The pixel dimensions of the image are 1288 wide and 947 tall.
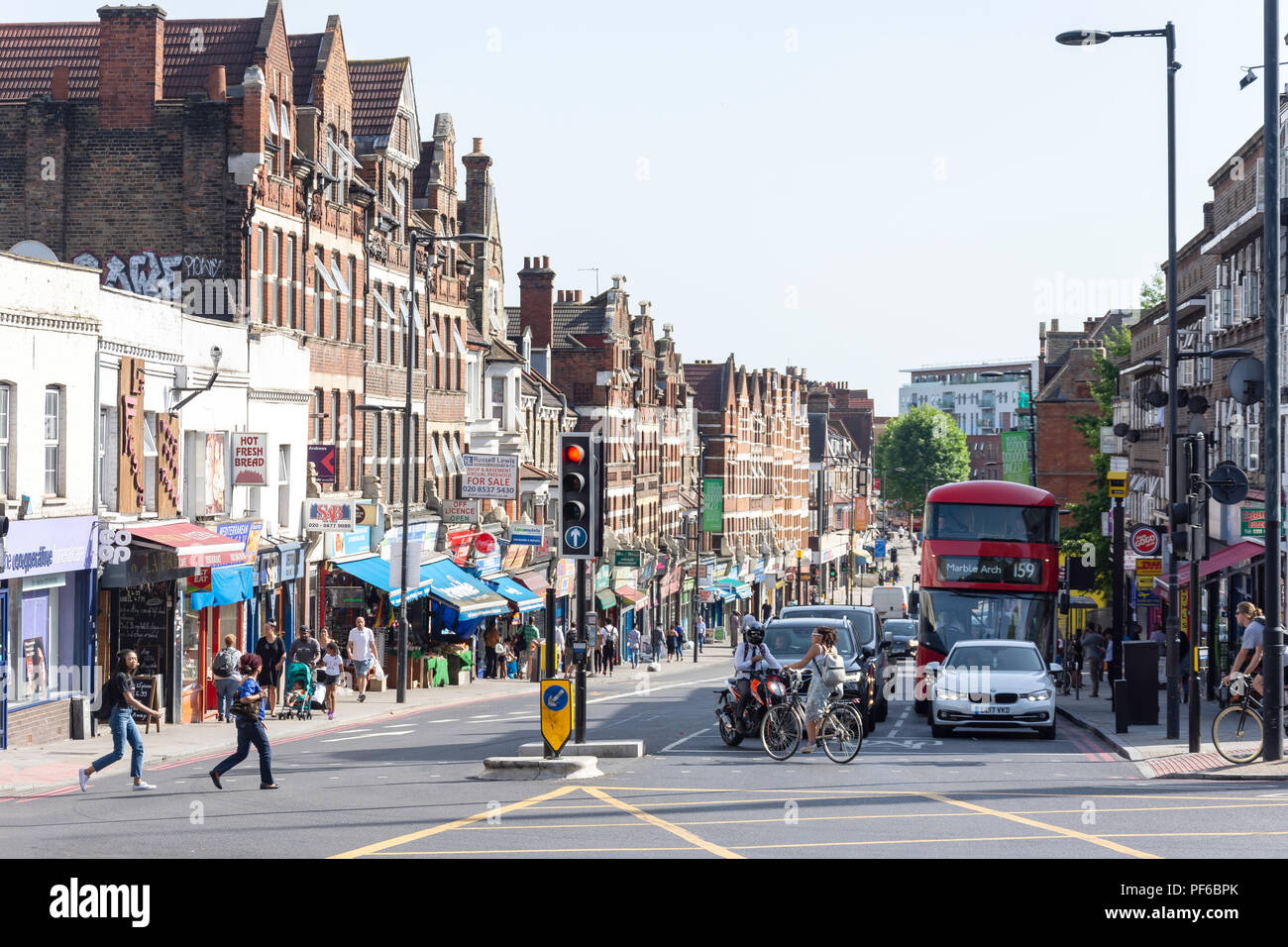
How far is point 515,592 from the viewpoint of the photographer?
172 ft

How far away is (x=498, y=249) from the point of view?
2489 inches

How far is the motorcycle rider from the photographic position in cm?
2361

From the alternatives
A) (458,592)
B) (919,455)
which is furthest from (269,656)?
(919,455)

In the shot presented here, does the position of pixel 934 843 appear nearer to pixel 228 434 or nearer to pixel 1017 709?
pixel 1017 709

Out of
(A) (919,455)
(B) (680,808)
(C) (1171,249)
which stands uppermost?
(C) (1171,249)

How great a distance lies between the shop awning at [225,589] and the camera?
3186 centimetres

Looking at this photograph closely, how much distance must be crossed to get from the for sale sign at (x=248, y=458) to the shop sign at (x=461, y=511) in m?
14.6

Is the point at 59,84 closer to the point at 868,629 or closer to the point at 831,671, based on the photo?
the point at 868,629

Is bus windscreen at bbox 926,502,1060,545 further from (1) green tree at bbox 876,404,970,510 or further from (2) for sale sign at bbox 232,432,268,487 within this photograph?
(1) green tree at bbox 876,404,970,510

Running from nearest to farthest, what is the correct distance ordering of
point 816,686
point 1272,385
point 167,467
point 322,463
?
point 1272,385
point 816,686
point 167,467
point 322,463

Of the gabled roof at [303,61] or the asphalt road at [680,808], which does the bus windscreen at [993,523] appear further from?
the gabled roof at [303,61]

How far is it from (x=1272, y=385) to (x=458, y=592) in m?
28.7

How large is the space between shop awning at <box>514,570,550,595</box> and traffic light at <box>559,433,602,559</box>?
3472cm

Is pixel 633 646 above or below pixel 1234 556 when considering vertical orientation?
below
